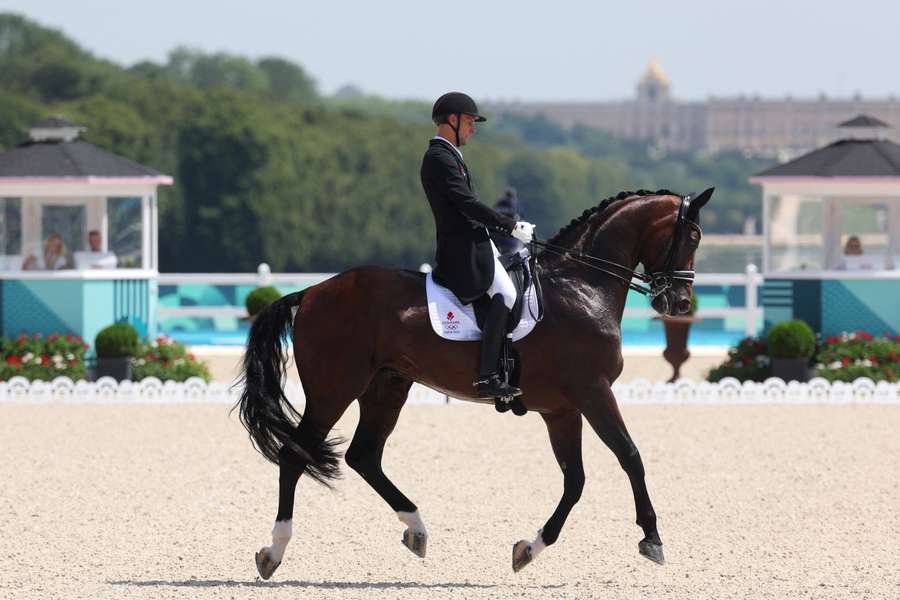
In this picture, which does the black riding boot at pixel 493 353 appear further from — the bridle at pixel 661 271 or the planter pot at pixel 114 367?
the planter pot at pixel 114 367

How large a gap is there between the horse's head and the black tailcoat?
2.78 feet

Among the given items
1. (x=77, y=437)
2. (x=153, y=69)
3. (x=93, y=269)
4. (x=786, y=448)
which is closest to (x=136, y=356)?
(x=93, y=269)

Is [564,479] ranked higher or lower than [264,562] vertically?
higher

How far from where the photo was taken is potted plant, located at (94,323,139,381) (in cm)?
1719

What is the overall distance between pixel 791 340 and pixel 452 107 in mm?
9558

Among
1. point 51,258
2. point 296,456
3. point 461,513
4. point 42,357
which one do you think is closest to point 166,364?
point 42,357

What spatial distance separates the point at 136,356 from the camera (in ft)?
57.4

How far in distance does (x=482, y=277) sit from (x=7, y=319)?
36.3 ft

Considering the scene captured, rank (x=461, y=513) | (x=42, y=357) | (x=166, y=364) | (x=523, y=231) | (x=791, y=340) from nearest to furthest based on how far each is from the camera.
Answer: (x=523, y=231) → (x=461, y=513) → (x=791, y=340) → (x=42, y=357) → (x=166, y=364)

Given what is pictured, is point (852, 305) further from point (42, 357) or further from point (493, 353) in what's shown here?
point (493, 353)

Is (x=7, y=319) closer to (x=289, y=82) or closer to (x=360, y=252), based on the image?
(x=360, y=252)

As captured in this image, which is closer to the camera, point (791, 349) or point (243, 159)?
point (791, 349)

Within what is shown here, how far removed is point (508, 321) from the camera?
811 centimetres

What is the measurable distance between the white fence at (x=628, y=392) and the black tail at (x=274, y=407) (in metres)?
8.09
